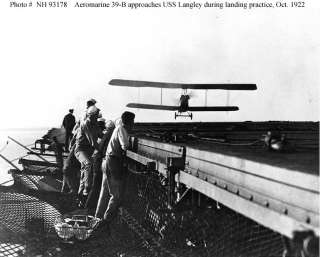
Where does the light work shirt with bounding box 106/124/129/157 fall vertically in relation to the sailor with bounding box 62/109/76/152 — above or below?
above

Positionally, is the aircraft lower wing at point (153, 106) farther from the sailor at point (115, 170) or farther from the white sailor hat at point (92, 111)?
the sailor at point (115, 170)

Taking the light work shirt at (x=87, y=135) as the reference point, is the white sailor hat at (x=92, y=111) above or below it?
above

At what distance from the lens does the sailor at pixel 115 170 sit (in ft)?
22.9

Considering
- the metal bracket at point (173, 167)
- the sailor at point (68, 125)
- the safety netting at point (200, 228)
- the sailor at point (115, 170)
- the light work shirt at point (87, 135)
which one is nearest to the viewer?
the safety netting at point (200, 228)

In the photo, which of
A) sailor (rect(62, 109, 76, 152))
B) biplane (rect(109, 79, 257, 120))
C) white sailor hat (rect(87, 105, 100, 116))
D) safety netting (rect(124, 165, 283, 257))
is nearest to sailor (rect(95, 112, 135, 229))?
safety netting (rect(124, 165, 283, 257))

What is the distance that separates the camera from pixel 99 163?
8914 millimetres

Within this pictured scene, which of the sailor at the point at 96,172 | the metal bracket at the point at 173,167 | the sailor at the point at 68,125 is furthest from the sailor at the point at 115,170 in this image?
the sailor at the point at 68,125

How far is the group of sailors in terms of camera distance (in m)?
7.09

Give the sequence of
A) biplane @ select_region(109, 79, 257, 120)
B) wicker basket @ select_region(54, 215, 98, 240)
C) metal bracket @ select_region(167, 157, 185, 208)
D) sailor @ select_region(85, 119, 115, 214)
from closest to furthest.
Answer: metal bracket @ select_region(167, 157, 185, 208) → wicker basket @ select_region(54, 215, 98, 240) → sailor @ select_region(85, 119, 115, 214) → biplane @ select_region(109, 79, 257, 120)

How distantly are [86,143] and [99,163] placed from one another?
22.1 inches

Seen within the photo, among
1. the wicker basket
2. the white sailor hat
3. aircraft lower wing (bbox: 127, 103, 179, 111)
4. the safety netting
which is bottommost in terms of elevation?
the wicker basket

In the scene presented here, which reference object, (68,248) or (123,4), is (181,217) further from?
(123,4)

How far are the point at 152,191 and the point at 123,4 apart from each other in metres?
3.37

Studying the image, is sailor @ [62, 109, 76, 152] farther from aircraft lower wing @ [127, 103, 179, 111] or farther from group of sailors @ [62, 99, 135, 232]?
aircraft lower wing @ [127, 103, 179, 111]
